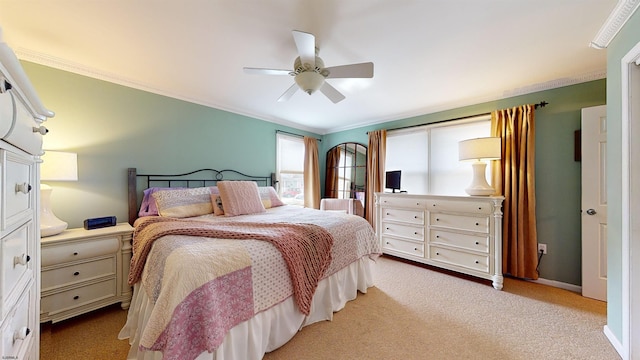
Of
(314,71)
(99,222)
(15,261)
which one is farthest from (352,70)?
(99,222)

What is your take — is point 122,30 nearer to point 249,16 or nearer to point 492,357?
point 249,16

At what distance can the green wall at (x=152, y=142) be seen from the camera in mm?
2242

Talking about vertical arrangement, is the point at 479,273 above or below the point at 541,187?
below

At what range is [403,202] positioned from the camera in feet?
10.7

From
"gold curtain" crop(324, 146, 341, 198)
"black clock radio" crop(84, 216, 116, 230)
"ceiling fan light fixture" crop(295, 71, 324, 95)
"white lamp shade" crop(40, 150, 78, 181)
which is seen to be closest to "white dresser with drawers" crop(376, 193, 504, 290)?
"gold curtain" crop(324, 146, 341, 198)

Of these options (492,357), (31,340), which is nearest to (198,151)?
(31,340)

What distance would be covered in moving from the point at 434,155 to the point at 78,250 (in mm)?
4292

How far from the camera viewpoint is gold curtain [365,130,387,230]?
405cm

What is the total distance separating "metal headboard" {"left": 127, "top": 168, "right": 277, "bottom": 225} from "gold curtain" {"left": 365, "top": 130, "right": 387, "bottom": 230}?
198 cm

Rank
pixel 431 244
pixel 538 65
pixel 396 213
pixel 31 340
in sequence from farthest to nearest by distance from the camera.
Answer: pixel 396 213 → pixel 431 244 → pixel 538 65 → pixel 31 340

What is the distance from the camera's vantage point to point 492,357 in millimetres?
1556

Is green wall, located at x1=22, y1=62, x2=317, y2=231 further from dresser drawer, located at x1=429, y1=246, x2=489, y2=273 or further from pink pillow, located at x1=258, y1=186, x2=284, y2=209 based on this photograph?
dresser drawer, located at x1=429, y1=246, x2=489, y2=273

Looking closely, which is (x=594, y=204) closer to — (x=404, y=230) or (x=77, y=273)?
(x=404, y=230)

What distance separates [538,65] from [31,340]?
4197 mm
